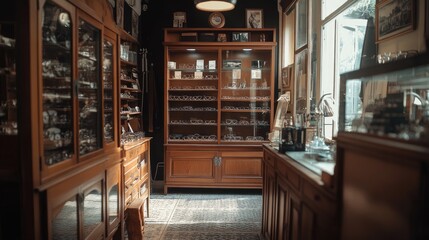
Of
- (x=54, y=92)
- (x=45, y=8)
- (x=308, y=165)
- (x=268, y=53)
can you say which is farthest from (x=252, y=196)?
(x=45, y=8)

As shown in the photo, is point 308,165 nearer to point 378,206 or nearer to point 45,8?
point 378,206

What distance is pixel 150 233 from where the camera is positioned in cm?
353

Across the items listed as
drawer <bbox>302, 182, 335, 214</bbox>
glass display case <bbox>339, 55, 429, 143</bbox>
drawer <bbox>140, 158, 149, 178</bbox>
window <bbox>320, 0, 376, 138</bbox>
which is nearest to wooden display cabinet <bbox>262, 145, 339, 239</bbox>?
drawer <bbox>302, 182, 335, 214</bbox>

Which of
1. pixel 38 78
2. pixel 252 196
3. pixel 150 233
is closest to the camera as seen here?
pixel 38 78

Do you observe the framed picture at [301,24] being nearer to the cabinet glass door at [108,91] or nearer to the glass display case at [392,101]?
the glass display case at [392,101]

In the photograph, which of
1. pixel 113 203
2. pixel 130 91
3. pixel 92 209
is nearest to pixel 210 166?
pixel 130 91

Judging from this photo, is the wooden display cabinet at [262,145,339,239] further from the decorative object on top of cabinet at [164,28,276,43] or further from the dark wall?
the dark wall

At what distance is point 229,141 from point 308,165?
3.14m

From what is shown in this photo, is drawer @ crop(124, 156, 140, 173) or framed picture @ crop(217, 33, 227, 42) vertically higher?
framed picture @ crop(217, 33, 227, 42)

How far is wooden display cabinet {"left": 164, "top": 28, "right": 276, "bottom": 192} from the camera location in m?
5.12

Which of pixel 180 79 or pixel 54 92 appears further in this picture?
pixel 180 79

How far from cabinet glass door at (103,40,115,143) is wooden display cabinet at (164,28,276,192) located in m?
2.21

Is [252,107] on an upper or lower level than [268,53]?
lower

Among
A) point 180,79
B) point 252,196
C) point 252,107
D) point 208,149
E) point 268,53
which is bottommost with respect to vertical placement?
point 252,196
